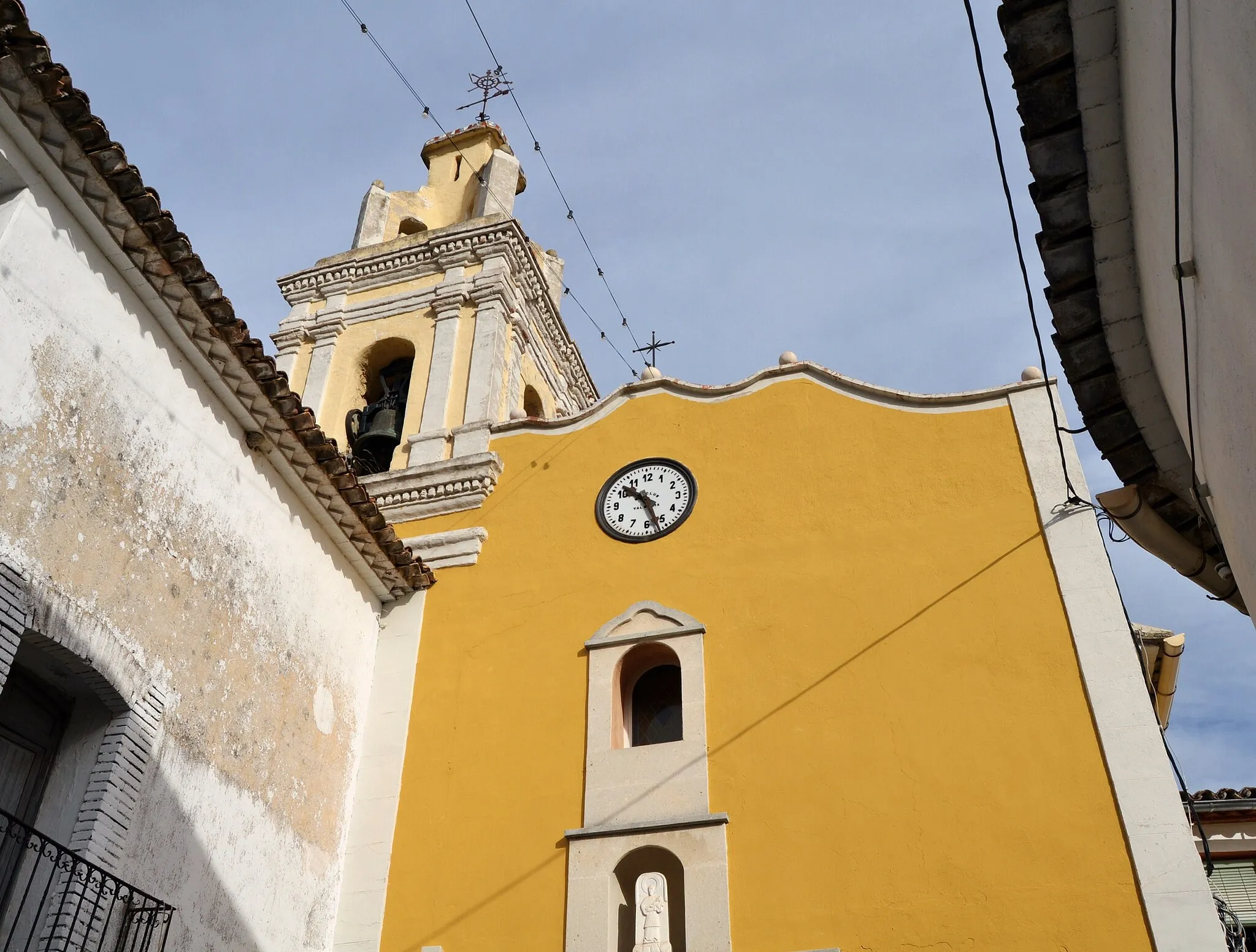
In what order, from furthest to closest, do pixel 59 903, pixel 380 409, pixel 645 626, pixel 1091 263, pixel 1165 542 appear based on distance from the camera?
pixel 380 409, pixel 645 626, pixel 1165 542, pixel 59 903, pixel 1091 263

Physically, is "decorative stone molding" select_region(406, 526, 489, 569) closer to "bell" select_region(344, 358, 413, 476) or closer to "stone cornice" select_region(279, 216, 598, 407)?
"bell" select_region(344, 358, 413, 476)

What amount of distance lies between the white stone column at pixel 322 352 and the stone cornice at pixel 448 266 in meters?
0.31

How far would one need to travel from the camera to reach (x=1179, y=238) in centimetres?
413

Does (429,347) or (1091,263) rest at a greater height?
(429,347)

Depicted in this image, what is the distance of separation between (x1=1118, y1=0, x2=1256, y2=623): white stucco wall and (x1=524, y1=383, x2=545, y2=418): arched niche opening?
7541 millimetres

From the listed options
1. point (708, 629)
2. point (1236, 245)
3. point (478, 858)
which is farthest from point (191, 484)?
point (1236, 245)

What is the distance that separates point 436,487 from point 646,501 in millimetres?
1816

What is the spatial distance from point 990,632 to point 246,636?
183 inches

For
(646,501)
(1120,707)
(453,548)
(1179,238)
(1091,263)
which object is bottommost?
(1179,238)

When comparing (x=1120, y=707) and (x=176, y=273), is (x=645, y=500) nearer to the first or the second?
(x=1120, y=707)

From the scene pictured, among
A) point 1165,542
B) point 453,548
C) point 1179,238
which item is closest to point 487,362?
point 453,548

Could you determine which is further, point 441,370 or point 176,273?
point 441,370

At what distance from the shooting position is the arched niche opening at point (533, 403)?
12117 millimetres

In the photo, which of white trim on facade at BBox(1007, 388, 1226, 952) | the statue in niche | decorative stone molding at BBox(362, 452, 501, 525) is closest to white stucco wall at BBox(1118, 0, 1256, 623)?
white trim on facade at BBox(1007, 388, 1226, 952)
